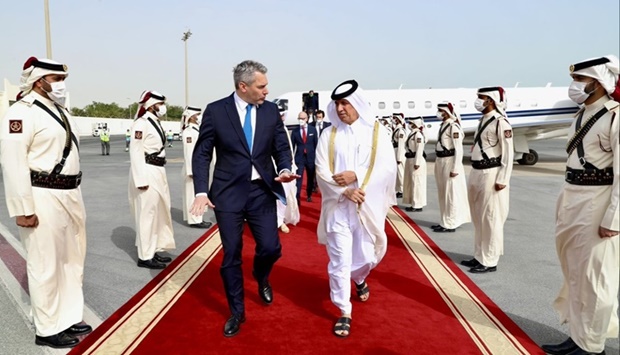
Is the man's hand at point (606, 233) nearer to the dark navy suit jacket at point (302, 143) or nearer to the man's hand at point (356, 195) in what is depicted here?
the man's hand at point (356, 195)

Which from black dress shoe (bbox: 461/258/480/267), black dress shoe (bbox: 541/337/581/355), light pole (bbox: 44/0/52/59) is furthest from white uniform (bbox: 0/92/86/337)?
light pole (bbox: 44/0/52/59)

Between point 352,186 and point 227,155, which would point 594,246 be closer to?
point 352,186

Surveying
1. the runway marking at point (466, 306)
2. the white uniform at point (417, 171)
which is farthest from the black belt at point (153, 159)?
the white uniform at point (417, 171)

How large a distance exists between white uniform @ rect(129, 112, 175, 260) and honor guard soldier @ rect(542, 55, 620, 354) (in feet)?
13.2

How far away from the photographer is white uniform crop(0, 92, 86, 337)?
2816mm

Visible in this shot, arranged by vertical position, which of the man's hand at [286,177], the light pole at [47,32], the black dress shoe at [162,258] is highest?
the light pole at [47,32]

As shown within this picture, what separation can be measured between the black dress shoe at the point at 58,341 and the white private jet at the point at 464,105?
608 inches

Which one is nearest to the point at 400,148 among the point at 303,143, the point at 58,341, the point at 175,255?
the point at 303,143

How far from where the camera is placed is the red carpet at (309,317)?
3.02m

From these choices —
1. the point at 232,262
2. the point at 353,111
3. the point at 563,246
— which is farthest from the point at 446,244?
the point at 232,262

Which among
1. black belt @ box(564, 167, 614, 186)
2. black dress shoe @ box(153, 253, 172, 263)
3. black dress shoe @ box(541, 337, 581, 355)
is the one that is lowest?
black dress shoe @ box(153, 253, 172, 263)

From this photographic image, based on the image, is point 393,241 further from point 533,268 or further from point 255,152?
point 255,152

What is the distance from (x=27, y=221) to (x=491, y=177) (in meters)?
4.46

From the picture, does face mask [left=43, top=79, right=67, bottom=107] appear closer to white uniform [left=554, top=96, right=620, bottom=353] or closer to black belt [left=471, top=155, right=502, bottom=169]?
white uniform [left=554, top=96, right=620, bottom=353]
